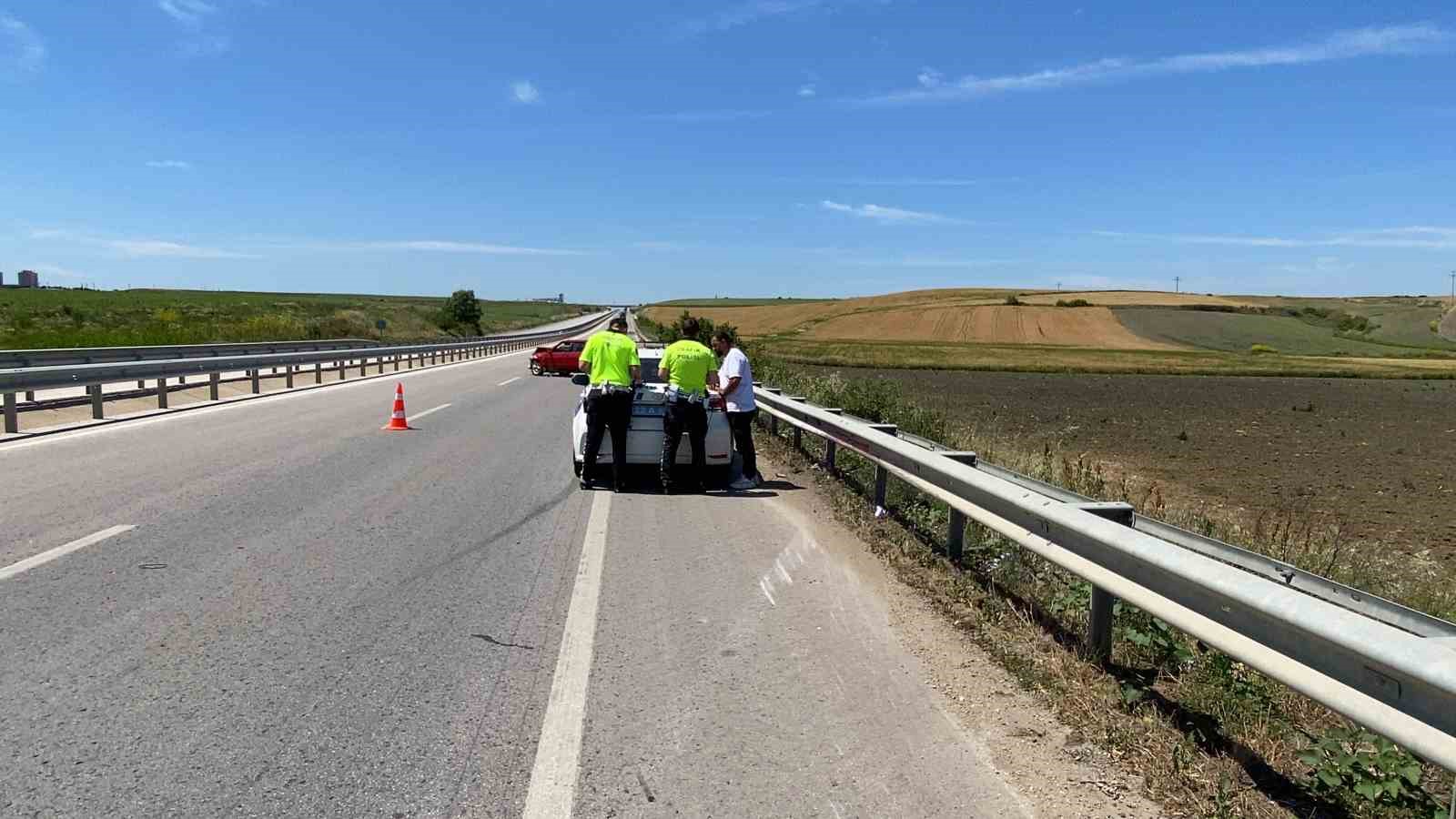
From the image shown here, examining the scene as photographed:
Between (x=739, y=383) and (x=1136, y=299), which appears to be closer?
(x=739, y=383)

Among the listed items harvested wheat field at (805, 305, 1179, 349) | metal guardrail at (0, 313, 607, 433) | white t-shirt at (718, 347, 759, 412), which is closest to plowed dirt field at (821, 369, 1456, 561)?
white t-shirt at (718, 347, 759, 412)

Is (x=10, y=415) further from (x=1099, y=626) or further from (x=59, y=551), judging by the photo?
(x=1099, y=626)

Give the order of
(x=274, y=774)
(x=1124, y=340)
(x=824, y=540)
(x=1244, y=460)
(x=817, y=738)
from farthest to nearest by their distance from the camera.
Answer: (x=1124, y=340)
(x=1244, y=460)
(x=824, y=540)
(x=817, y=738)
(x=274, y=774)

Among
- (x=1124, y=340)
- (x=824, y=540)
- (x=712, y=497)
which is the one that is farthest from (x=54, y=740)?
(x=1124, y=340)

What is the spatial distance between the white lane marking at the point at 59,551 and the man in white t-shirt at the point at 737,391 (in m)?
5.74

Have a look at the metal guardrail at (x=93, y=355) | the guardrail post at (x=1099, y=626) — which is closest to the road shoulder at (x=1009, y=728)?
the guardrail post at (x=1099, y=626)

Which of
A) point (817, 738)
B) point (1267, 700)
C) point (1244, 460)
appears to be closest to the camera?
point (817, 738)

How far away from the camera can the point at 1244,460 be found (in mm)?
19703

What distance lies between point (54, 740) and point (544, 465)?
8.91 metres

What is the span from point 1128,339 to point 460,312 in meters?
56.1

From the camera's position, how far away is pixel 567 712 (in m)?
4.73

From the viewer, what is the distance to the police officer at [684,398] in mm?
11188

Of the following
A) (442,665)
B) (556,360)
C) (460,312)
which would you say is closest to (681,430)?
(442,665)

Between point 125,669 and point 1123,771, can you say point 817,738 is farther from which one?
point 125,669
